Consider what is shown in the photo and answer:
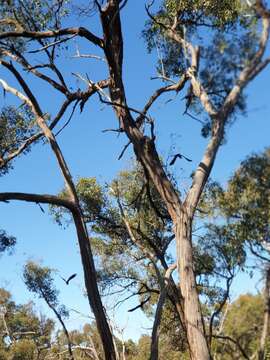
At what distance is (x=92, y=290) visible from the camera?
18.5 ft

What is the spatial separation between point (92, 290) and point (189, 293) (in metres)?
1.07

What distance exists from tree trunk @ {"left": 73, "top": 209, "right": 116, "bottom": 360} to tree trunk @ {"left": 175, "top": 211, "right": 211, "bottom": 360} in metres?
0.85

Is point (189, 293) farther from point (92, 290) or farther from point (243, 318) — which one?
point (243, 318)

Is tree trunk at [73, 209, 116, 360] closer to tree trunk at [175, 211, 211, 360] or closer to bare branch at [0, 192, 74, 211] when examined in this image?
bare branch at [0, 192, 74, 211]

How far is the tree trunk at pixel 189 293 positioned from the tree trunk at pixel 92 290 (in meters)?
0.85

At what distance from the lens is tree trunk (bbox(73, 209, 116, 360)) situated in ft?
17.9

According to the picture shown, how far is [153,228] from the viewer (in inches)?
510

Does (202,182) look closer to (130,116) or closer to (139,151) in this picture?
(139,151)

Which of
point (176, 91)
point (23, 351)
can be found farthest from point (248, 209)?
point (23, 351)

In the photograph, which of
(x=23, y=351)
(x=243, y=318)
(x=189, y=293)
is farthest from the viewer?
(x=23, y=351)

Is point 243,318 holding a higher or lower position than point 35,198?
higher

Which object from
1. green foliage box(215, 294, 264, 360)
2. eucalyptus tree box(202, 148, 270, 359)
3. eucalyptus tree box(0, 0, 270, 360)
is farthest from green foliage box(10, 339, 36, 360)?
eucalyptus tree box(0, 0, 270, 360)

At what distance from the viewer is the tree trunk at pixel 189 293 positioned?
17.0 ft

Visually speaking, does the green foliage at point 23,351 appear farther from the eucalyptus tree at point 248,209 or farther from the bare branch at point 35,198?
the bare branch at point 35,198
